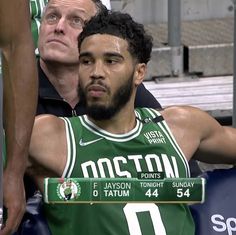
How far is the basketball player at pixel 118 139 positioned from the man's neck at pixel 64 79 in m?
0.41

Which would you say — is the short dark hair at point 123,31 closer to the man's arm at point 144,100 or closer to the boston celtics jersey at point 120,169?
the boston celtics jersey at point 120,169

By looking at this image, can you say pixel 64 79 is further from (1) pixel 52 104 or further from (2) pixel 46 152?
(2) pixel 46 152

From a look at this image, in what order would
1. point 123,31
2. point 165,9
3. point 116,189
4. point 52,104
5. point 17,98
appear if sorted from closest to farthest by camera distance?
1. point 17,98
2. point 116,189
3. point 123,31
4. point 52,104
5. point 165,9

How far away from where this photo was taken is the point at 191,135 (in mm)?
2949

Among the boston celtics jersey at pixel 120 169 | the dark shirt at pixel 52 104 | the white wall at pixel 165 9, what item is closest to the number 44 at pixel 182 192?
the boston celtics jersey at pixel 120 169

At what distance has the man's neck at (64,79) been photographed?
3354 millimetres

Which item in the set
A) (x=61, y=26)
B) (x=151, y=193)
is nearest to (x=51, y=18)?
(x=61, y=26)

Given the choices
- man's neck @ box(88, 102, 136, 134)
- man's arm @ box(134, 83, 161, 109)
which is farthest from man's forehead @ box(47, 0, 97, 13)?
man's neck @ box(88, 102, 136, 134)

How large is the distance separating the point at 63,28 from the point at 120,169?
30.9 inches

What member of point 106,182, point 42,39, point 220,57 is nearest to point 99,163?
point 106,182

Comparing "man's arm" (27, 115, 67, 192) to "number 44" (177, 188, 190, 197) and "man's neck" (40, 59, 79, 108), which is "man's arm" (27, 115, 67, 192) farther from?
"man's neck" (40, 59, 79, 108)

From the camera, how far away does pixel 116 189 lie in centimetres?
246

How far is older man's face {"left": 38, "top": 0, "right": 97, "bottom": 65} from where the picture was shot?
331 cm
